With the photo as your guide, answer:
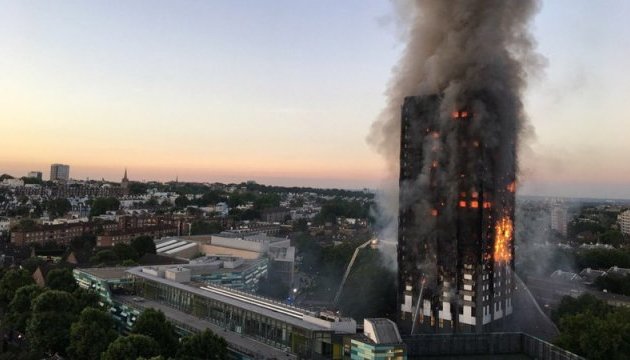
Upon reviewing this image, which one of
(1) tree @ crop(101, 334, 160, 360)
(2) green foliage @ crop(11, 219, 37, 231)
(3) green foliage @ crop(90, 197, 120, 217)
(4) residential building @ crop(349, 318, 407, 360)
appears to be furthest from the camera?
(3) green foliage @ crop(90, 197, 120, 217)

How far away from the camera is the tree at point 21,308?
3931 centimetres

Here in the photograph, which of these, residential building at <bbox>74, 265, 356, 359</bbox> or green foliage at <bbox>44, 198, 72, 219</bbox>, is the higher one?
green foliage at <bbox>44, 198, 72, 219</bbox>

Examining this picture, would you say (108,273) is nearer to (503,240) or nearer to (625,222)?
(503,240)

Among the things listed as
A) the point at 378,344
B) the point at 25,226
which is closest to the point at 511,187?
the point at 378,344

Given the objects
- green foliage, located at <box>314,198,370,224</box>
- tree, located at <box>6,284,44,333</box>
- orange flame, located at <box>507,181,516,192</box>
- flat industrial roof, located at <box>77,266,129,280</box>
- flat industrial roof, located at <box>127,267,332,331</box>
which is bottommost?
tree, located at <box>6,284,44,333</box>

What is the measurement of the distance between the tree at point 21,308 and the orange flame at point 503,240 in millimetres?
34558

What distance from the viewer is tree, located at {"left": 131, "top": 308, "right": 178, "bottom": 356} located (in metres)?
31.3

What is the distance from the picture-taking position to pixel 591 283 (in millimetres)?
61719

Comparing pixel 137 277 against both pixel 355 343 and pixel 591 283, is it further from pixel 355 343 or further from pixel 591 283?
pixel 591 283

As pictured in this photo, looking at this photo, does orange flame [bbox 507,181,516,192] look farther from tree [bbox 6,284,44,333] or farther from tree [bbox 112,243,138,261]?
tree [bbox 112,243,138,261]

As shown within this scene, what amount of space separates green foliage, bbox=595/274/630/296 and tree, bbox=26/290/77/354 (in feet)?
164

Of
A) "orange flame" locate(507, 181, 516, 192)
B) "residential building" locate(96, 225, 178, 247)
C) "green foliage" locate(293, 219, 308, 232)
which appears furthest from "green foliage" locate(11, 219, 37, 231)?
"orange flame" locate(507, 181, 516, 192)

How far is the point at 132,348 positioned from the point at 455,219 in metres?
27.0

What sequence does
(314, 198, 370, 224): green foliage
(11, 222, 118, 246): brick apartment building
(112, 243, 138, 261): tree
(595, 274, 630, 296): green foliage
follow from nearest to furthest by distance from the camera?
(595, 274, 630, 296): green foliage
(112, 243, 138, 261): tree
(11, 222, 118, 246): brick apartment building
(314, 198, 370, 224): green foliage
